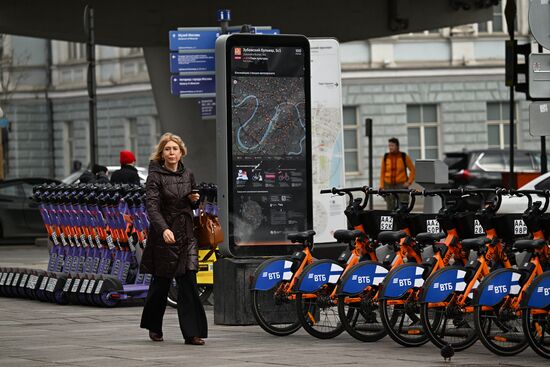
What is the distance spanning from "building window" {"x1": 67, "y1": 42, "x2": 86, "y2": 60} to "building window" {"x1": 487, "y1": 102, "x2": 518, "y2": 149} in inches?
628

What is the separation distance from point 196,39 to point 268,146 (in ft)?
18.9

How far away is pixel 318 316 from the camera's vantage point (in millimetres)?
13883

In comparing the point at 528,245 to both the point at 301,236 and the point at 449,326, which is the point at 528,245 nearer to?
the point at 449,326

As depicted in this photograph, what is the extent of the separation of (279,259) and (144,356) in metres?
2.00

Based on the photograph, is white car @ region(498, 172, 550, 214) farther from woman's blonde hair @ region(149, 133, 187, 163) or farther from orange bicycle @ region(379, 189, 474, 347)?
orange bicycle @ region(379, 189, 474, 347)

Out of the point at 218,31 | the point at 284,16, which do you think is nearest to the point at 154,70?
the point at 284,16

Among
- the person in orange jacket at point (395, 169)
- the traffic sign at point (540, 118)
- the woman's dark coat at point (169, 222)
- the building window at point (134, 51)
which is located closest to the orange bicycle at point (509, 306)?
the traffic sign at point (540, 118)

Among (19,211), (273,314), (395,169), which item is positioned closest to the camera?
(273,314)

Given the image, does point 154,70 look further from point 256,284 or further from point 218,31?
point 256,284

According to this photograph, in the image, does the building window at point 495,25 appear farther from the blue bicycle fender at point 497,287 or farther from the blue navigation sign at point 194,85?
the blue bicycle fender at point 497,287

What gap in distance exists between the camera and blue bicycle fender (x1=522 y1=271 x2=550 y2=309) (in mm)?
11602

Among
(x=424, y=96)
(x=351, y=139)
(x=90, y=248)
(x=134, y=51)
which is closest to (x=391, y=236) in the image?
(x=90, y=248)

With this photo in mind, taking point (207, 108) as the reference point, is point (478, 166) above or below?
below

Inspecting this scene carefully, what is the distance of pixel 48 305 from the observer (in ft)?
61.8
